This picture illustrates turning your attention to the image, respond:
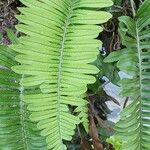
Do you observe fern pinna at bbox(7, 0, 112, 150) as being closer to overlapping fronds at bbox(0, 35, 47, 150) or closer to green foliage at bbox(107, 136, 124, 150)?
overlapping fronds at bbox(0, 35, 47, 150)

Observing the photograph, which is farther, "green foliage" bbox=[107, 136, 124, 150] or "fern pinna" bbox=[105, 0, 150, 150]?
"green foliage" bbox=[107, 136, 124, 150]

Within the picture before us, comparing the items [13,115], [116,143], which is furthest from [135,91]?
[13,115]

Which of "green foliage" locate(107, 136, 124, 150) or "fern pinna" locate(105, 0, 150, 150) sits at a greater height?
"fern pinna" locate(105, 0, 150, 150)

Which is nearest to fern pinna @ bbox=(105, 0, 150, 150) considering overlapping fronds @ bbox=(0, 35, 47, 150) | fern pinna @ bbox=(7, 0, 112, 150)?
fern pinna @ bbox=(7, 0, 112, 150)

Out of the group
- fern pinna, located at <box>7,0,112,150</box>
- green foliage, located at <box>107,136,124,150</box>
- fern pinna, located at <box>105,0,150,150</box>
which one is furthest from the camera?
green foliage, located at <box>107,136,124,150</box>

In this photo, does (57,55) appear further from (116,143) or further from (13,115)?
(116,143)

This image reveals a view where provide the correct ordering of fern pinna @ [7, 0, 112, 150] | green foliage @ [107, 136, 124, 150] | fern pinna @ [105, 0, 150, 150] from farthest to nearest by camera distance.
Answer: green foliage @ [107, 136, 124, 150]
fern pinna @ [105, 0, 150, 150]
fern pinna @ [7, 0, 112, 150]
